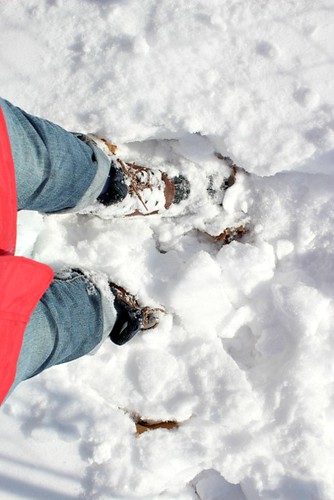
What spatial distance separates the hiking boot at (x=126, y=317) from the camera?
125 cm

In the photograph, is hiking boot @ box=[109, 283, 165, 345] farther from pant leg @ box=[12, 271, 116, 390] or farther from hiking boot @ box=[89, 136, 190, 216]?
hiking boot @ box=[89, 136, 190, 216]

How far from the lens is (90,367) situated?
1369mm

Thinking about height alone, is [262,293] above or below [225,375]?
above

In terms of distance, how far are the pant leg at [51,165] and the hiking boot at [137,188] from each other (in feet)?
0.17

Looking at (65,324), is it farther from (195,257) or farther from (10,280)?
(195,257)

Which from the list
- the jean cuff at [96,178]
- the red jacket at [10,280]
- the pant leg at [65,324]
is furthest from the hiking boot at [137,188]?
the red jacket at [10,280]

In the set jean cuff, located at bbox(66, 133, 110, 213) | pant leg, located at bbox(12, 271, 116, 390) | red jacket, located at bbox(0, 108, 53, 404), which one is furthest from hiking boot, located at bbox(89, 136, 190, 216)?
red jacket, located at bbox(0, 108, 53, 404)

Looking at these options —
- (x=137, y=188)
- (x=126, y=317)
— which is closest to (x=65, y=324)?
(x=126, y=317)

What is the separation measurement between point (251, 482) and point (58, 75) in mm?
1168

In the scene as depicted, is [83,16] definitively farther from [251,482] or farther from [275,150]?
[251,482]

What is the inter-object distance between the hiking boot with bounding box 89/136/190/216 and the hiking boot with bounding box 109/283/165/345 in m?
0.21

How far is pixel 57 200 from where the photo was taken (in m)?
1.06

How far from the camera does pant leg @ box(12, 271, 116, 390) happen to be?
37.7 inches

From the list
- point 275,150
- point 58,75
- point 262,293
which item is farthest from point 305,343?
point 58,75
